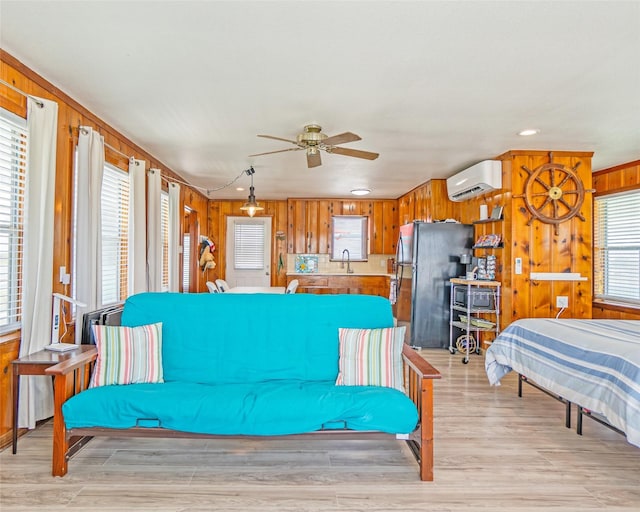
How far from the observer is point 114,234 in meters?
4.05

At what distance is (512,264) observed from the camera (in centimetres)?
450

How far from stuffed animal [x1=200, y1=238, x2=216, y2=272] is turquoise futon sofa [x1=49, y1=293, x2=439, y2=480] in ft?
16.1

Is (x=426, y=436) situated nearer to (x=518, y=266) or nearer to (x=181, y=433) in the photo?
(x=181, y=433)

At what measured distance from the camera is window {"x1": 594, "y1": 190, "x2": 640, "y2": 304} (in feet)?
16.1

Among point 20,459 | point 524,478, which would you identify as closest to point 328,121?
point 524,478

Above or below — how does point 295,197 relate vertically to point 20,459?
above

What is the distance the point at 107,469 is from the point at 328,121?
2.96 meters

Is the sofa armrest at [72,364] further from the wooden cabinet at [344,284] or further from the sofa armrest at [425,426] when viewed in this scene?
the wooden cabinet at [344,284]

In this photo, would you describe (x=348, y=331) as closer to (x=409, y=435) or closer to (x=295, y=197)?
(x=409, y=435)

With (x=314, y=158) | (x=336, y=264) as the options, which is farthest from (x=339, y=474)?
(x=336, y=264)

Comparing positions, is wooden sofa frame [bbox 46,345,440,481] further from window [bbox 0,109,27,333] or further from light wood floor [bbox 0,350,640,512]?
window [bbox 0,109,27,333]

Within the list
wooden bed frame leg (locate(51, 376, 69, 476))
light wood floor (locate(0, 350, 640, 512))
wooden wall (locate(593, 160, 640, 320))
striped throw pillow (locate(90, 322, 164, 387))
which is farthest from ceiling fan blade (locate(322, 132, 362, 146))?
wooden wall (locate(593, 160, 640, 320))

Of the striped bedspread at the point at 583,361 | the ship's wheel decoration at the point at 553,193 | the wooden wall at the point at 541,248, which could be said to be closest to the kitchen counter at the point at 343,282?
the wooden wall at the point at 541,248

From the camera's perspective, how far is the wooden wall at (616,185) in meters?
4.84
